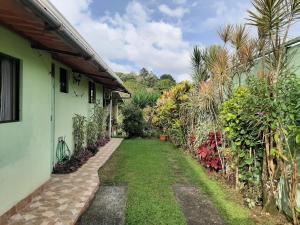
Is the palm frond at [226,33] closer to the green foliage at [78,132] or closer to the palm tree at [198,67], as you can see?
the palm tree at [198,67]

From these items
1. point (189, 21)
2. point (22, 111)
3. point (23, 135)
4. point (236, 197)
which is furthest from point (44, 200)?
point (189, 21)

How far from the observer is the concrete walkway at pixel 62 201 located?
5.26m

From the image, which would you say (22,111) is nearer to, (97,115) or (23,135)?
(23,135)

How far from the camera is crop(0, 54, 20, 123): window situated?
5.34 metres

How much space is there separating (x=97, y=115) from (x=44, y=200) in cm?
974

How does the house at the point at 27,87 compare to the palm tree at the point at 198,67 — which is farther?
the palm tree at the point at 198,67

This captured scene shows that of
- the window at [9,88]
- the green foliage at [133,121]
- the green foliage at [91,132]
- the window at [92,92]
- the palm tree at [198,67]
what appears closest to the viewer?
the window at [9,88]

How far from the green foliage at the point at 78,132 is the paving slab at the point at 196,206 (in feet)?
16.6

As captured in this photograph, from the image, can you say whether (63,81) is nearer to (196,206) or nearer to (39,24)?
(39,24)

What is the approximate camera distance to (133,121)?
20.2 m

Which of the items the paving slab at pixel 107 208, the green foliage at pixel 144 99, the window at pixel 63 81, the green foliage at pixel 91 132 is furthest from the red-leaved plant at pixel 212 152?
the green foliage at pixel 144 99

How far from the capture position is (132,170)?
1001 cm

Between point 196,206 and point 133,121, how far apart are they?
13.9m

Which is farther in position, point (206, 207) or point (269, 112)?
point (206, 207)
